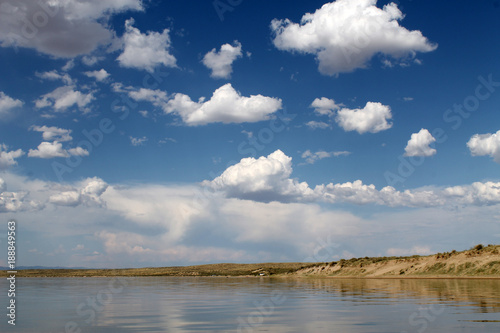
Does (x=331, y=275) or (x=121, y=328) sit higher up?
(x=121, y=328)

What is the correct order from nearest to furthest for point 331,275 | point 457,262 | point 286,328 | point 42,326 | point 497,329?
point 497,329 → point 286,328 → point 42,326 → point 457,262 → point 331,275

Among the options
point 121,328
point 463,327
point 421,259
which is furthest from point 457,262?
point 121,328

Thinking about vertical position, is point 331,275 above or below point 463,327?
below

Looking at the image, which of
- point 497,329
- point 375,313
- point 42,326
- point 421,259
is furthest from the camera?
point 421,259

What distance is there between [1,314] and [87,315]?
482 centimetres

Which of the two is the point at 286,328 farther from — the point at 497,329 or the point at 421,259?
the point at 421,259

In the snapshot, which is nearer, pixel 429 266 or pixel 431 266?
pixel 431 266

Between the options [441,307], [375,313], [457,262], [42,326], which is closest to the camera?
[42,326]

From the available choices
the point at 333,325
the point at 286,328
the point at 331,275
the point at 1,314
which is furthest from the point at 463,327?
the point at 331,275

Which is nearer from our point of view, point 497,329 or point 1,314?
point 497,329

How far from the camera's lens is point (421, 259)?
74250 millimetres

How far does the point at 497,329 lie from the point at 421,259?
6641cm

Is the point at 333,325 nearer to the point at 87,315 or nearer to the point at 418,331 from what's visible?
the point at 418,331

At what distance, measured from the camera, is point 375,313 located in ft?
60.6
